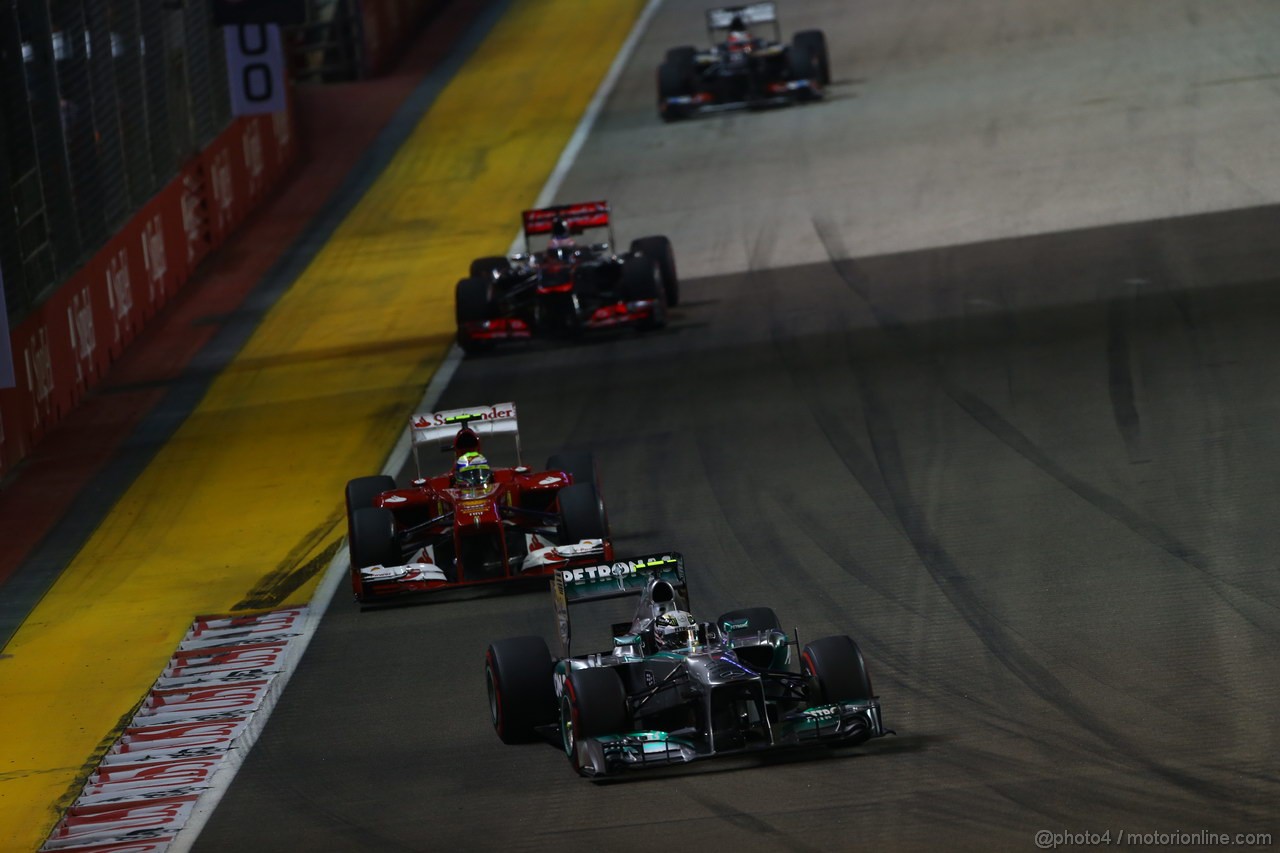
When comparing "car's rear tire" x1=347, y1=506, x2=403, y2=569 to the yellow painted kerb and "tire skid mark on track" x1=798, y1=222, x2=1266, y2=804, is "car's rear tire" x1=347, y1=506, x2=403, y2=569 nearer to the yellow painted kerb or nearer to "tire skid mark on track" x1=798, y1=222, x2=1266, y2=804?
the yellow painted kerb

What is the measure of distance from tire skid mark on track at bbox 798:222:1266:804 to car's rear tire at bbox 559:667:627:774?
2.52 m

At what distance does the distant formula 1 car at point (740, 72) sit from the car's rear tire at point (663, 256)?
1252 centimetres

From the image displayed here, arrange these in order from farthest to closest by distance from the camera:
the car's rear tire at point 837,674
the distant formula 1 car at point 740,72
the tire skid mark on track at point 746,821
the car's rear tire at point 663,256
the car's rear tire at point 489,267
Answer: the distant formula 1 car at point 740,72 < the car's rear tire at point 663,256 < the car's rear tire at point 489,267 < the car's rear tire at point 837,674 < the tire skid mark on track at point 746,821

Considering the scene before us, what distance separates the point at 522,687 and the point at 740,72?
2659 cm

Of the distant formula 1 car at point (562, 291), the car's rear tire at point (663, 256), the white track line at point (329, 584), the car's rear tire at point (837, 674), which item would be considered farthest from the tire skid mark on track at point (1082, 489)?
the white track line at point (329, 584)

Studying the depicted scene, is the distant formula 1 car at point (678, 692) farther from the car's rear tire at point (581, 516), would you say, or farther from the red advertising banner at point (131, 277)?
the red advertising banner at point (131, 277)

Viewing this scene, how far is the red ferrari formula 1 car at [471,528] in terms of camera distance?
52.4 feet

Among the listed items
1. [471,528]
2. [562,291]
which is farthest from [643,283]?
[471,528]

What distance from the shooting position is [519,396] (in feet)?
73.7

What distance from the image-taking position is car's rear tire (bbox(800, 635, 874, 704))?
39.5 ft

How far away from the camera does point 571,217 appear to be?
2473 centimetres

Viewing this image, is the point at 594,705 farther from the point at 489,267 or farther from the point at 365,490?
the point at 489,267

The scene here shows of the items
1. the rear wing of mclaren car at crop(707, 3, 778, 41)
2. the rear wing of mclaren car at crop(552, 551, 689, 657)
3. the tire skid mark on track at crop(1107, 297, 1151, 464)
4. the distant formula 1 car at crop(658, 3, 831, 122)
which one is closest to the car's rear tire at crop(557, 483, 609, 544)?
the rear wing of mclaren car at crop(552, 551, 689, 657)

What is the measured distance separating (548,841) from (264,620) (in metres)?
5.78
